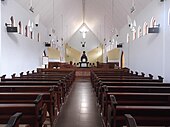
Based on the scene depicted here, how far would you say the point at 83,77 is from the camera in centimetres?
1788

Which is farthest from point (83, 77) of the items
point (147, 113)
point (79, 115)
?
point (147, 113)

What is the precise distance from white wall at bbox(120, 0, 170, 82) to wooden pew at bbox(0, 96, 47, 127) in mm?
5475

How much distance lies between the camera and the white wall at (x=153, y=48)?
8206 mm

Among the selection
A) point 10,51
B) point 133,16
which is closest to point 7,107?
point 10,51

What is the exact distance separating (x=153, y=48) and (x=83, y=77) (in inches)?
349

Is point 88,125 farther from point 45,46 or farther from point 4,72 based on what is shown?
Answer: point 45,46

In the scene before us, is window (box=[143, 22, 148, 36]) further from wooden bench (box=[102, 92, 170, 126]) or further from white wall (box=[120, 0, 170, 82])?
wooden bench (box=[102, 92, 170, 126])

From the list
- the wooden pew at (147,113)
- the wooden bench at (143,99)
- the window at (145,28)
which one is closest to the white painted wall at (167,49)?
the window at (145,28)

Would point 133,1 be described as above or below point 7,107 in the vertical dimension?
above

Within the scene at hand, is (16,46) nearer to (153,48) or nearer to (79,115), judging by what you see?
(153,48)

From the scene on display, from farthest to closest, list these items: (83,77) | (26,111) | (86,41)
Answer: (86,41) → (83,77) → (26,111)

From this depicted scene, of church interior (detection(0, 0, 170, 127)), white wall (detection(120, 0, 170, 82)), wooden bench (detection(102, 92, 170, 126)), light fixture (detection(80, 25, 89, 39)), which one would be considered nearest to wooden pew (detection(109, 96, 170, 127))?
church interior (detection(0, 0, 170, 127))

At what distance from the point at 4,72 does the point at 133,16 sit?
815 centimetres

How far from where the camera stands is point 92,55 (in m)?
Answer: 31.6
